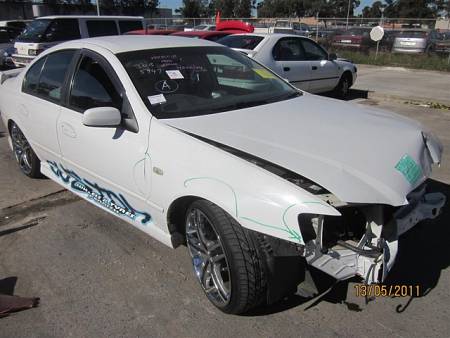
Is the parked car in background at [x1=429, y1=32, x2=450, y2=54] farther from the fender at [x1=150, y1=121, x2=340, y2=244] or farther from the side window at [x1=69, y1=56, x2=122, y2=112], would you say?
the fender at [x1=150, y1=121, x2=340, y2=244]

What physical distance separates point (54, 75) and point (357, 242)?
9.93 feet

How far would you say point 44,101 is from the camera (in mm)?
3900

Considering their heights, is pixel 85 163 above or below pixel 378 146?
below

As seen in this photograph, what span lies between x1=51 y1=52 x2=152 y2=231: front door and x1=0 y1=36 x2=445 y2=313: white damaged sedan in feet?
0.04

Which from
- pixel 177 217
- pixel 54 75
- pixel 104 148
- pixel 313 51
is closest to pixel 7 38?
pixel 313 51

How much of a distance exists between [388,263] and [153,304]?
4.83 feet

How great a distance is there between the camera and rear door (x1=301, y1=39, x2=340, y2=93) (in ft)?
29.0

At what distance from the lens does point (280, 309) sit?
268 centimetres

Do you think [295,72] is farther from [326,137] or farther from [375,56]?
[375,56]

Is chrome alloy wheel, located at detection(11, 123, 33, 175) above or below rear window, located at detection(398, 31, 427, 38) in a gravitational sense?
below

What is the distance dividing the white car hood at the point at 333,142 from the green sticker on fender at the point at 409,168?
2 cm

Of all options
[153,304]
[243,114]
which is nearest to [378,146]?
[243,114]
